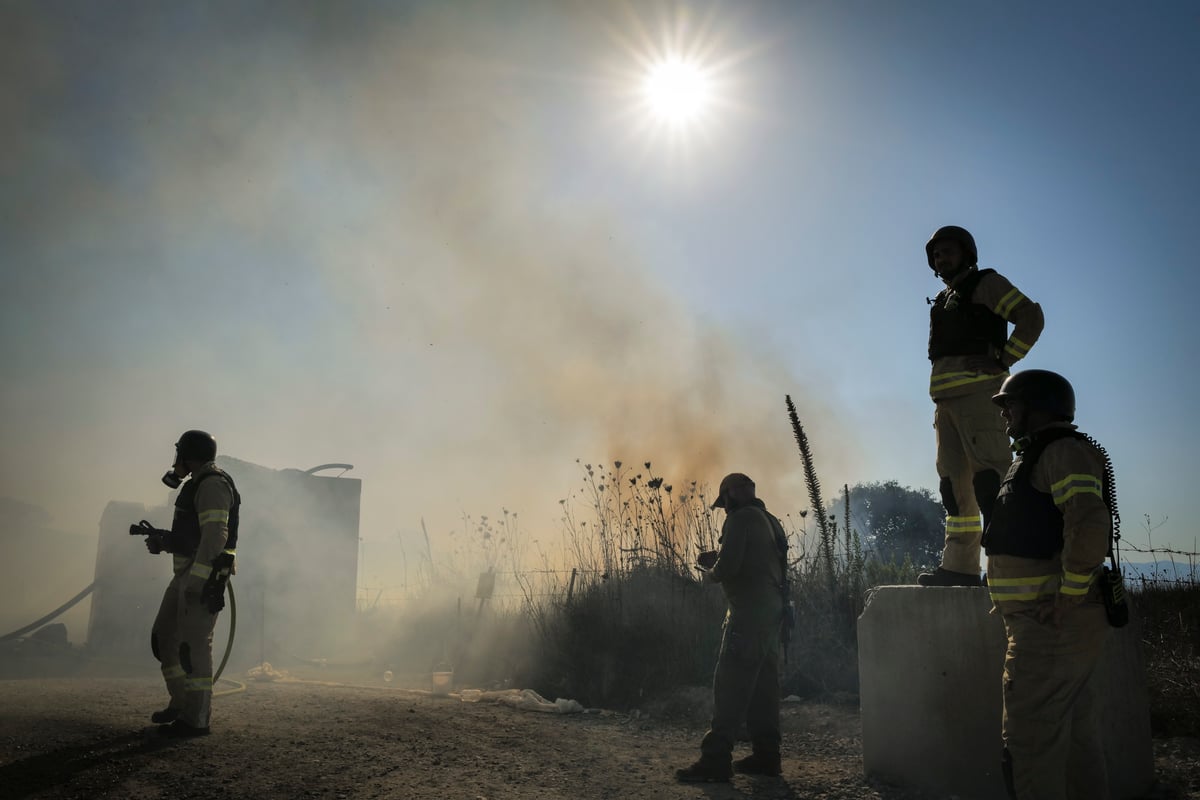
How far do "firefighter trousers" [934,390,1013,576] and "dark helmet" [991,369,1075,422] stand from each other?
1022mm

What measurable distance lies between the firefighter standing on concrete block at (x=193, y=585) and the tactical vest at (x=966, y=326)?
5.32 metres

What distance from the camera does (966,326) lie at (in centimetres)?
462

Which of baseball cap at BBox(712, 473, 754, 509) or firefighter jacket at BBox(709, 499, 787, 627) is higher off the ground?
baseball cap at BBox(712, 473, 754, 509)

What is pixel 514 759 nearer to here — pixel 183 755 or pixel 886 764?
pixel 183 755

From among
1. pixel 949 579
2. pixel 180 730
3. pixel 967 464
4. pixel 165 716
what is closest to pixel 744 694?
pixel 949 579

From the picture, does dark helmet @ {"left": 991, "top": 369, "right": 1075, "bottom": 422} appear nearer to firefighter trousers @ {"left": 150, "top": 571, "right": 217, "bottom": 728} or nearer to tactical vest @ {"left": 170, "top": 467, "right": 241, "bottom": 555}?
tactical vest @ {"left": 170, "top": 467, "right": 241, "bottom": 555}

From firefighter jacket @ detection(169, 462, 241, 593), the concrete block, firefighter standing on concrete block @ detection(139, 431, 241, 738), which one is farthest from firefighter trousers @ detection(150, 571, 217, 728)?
the concrete block

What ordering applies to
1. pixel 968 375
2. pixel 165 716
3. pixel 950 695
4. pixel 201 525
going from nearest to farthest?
pixel 950 695, pixel 968 375, pixel 165 716, pixel 201 525

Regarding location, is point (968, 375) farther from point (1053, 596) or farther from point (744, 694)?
point (744, 694)

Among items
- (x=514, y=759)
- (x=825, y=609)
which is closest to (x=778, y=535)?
(x=514, y=759)

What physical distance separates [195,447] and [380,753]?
110 inches

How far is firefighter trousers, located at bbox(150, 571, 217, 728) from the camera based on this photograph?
5449 millimetres

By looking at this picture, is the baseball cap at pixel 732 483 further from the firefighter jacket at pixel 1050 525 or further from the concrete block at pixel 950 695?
the firefighter jacket at pixel 1050 525

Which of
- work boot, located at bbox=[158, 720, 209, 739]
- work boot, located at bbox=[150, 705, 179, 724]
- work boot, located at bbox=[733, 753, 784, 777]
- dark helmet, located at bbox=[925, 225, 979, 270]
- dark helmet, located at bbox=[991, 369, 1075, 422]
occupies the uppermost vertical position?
dark helmet, located at bbox=[925, 225, 979, 270]
